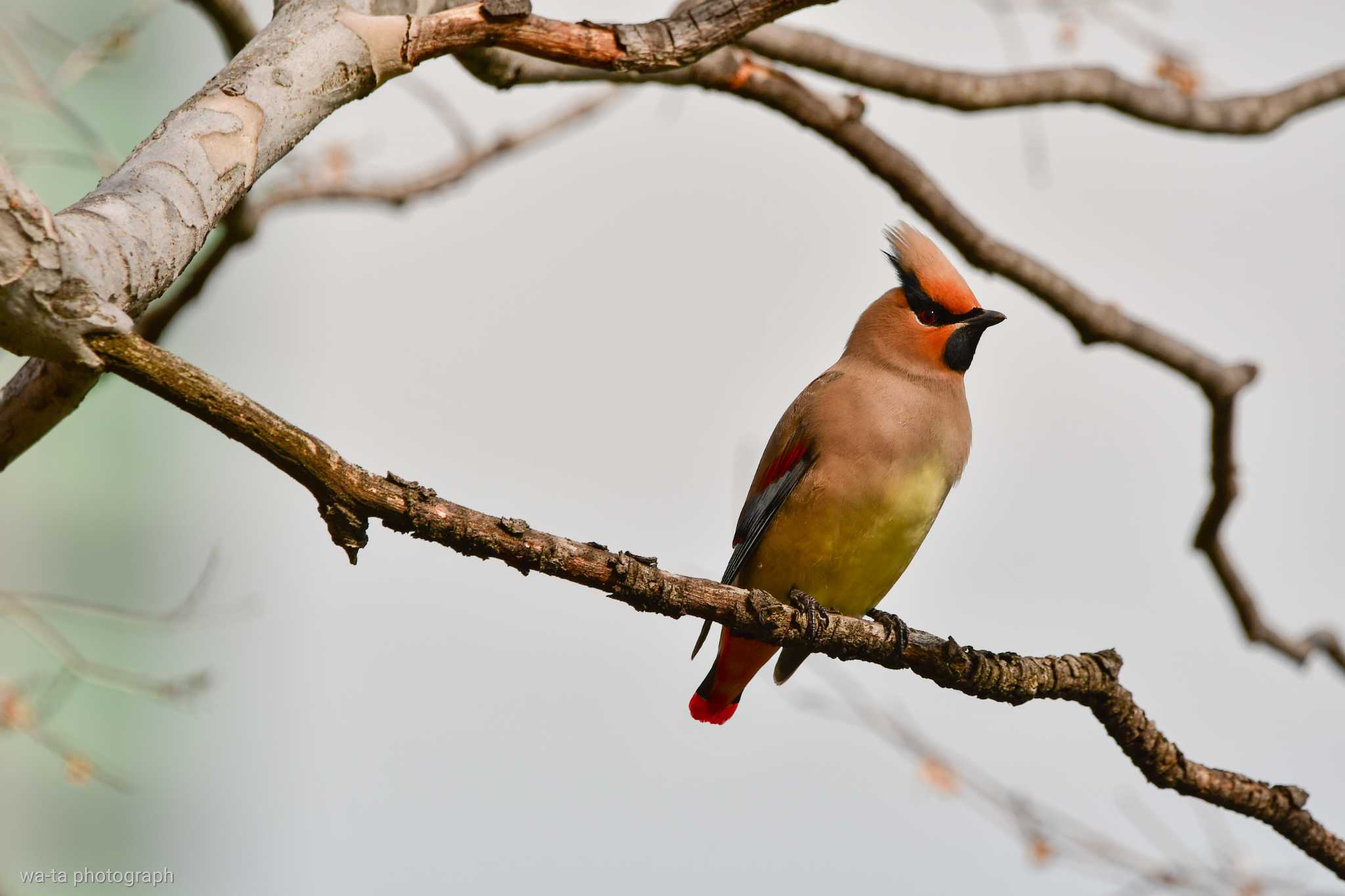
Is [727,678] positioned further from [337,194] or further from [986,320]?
[337,194]

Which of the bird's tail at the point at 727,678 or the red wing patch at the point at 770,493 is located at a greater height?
the red wing patch at the point at 770,493

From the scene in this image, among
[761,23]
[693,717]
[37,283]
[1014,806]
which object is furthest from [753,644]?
[37,283]

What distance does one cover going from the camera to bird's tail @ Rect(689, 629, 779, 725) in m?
4.30

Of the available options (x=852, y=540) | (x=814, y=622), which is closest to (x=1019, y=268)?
(x=852, y=540)

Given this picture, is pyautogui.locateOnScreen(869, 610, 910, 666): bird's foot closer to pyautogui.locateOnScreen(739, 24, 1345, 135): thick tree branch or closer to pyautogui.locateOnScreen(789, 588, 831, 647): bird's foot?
pyautogui.locateOnScreen(789, 588, 831, 647): bird's foot

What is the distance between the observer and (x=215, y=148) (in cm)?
238

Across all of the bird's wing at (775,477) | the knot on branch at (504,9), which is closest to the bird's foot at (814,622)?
the bird's wing at (775,477)

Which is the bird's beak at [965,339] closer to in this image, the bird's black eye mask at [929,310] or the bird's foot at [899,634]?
the bird's black eye mask at [929,310]

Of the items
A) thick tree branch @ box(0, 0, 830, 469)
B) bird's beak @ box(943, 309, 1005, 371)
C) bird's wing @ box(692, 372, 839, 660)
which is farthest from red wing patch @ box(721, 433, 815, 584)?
thick tree branch @ box(0, 0, 830, 469)

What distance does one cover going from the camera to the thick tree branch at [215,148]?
2012 millimetres

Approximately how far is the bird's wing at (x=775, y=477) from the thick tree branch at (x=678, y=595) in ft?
2.70

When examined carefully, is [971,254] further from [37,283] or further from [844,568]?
[37,283]

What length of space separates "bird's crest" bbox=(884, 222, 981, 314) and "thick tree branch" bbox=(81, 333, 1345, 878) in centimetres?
145

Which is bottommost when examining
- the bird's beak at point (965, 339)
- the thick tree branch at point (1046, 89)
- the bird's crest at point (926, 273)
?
the bird's beak at point (965, 339)
